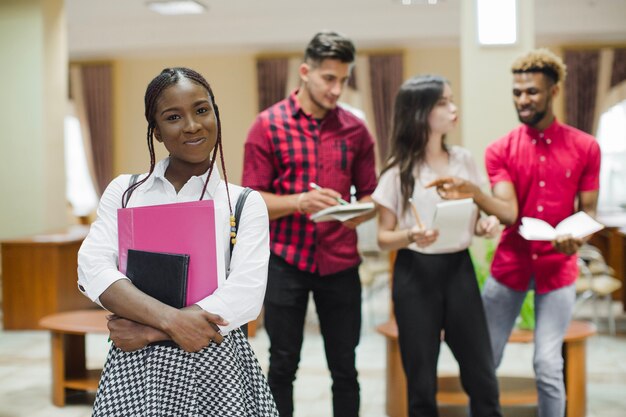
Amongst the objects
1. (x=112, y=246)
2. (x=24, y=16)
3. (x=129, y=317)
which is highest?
(x=24, y=16)

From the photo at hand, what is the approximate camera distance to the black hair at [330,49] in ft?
8.87

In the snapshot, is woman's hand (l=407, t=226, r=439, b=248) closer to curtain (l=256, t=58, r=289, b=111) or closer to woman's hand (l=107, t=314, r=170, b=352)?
woman's hand (l=107, t=314, r=170, b=352)

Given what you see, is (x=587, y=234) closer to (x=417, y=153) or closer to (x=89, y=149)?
(x=417, y=153)

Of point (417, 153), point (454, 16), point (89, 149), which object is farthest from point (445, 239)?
point (89, 149)

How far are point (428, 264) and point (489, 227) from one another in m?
0.26

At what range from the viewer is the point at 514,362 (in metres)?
5.39

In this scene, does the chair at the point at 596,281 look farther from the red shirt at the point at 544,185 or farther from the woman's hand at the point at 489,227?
the woman's hand at the point at 489,227

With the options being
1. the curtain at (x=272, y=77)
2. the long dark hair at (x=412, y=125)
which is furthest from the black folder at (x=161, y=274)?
the curtain at (x=272, y=77)

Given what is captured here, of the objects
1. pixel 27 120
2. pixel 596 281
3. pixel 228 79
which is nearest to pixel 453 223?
pixel 596 281

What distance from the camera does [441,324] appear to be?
270cm

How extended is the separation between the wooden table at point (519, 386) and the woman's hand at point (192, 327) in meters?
2.39

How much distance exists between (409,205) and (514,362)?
3079 mm

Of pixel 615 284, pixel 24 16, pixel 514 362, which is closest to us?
pixel 514 362

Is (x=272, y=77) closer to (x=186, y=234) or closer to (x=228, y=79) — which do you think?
(x=228, y=79)
